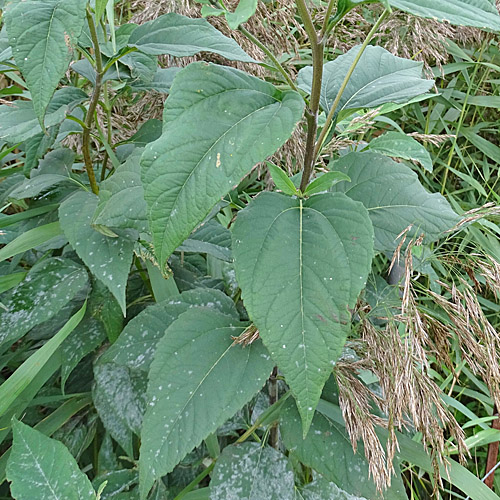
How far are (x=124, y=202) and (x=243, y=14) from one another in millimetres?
342

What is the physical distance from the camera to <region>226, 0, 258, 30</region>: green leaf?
20.4 inches

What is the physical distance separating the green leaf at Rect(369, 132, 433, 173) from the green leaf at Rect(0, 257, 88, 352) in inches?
23.0

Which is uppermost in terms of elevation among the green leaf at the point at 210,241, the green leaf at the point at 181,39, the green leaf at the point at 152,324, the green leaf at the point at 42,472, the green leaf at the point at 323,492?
the green leaf at the point at 181,39

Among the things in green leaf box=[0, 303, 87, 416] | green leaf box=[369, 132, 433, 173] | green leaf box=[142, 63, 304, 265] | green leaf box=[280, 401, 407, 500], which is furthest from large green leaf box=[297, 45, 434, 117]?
green leaf box=[0, 303, 87, 416]

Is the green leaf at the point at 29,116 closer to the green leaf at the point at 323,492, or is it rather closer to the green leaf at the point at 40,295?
the green leaf at the point at 40,295

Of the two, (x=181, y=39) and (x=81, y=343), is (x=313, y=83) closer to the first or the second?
(x=181, y=39)

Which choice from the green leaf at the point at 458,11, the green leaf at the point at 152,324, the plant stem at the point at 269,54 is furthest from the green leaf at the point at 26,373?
the green leaf at the point at 458,11

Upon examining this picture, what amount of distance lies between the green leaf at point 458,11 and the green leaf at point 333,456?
56 centimetres

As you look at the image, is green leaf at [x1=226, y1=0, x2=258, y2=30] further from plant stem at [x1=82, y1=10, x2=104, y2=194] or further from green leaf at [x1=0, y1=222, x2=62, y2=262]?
green leaf at [x1=0, y1=222, x2=62, y2=262]

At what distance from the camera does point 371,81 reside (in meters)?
0.85

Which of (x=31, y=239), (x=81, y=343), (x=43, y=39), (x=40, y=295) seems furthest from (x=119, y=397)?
(x=43, y=39)

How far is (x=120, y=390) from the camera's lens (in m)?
0.91

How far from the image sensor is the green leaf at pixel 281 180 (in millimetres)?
676

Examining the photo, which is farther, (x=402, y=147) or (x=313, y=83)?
(x=402, y=147)
